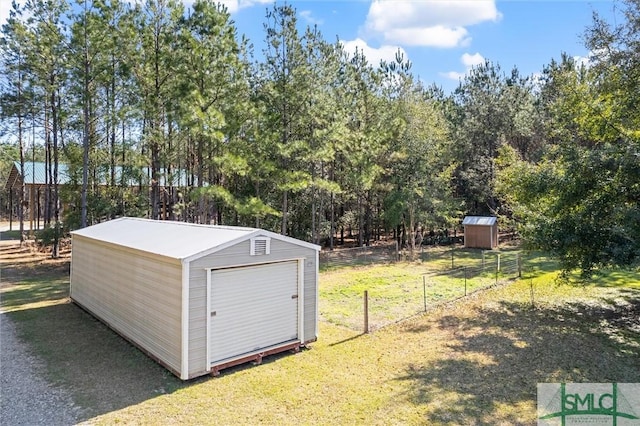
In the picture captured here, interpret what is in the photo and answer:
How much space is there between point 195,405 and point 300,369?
1711mm

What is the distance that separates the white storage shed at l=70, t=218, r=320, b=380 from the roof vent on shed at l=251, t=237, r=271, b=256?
0.05ft

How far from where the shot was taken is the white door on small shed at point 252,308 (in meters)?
6.01

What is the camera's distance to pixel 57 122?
16.1 metres

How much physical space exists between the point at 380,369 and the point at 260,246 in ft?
8.89

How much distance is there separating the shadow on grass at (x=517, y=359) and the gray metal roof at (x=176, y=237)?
3.09m

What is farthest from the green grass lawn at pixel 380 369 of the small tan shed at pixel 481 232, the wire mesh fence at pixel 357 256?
the small tan shed at pixel 481 232

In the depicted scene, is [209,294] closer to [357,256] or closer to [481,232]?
[357,256]

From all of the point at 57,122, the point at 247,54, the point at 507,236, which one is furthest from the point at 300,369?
the point at 507,236

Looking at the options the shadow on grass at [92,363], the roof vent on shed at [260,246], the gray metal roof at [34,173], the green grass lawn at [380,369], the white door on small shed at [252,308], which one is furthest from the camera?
the gray metal roof at [34,173]

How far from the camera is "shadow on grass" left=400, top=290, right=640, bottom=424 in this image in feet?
16.4
